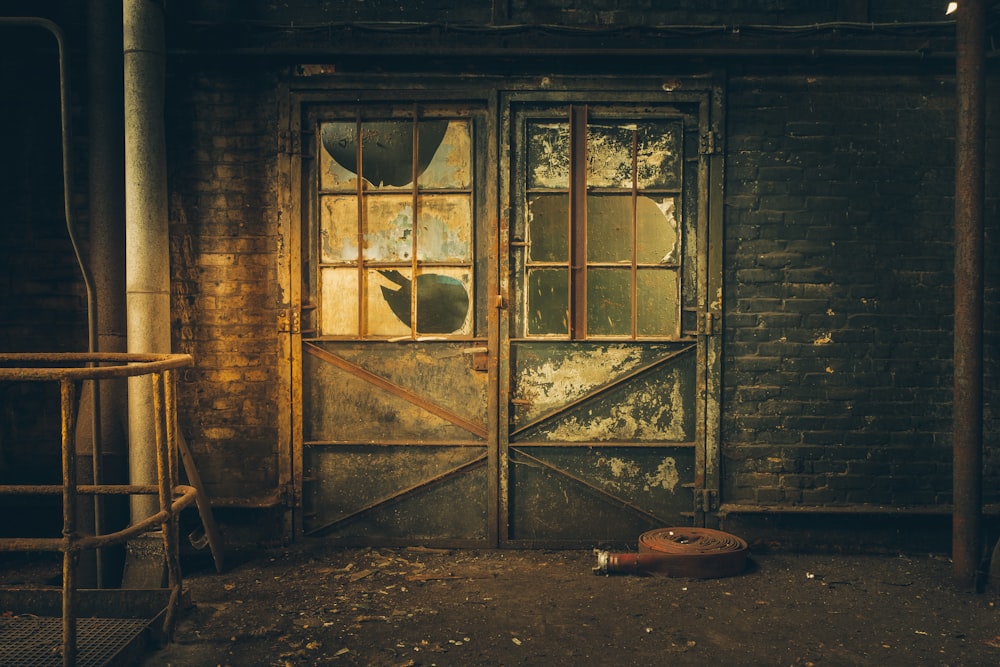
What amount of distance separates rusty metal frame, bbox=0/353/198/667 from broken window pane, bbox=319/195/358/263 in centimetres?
152

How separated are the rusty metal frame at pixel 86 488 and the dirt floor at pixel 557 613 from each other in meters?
0.56

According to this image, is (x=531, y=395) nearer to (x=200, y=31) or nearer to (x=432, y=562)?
(x=432, y=562)

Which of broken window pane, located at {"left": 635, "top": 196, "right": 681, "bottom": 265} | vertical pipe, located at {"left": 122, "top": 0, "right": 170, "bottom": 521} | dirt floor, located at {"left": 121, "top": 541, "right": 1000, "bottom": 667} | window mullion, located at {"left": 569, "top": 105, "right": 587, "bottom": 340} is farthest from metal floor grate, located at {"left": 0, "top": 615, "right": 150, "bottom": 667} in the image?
broken window pane, located at {"left": 635, "top": 196, "right": 681, "bottom": 265}

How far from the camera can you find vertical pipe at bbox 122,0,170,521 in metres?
4.00

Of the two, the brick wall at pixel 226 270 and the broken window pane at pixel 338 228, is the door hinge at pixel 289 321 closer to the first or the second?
the brick wall at pixel 226 270

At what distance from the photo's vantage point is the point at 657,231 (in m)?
4.66

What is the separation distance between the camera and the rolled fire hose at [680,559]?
4152 millimetres

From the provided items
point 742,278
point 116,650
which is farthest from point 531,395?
point 116,650

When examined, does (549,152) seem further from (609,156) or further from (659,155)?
(659,155)

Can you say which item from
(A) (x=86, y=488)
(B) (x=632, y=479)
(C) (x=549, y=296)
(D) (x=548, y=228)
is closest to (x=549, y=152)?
(D) (x=548, y=228)

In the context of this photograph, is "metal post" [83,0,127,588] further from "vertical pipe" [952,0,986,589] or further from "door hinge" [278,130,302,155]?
"vertical pipe" [952,0,986,589]

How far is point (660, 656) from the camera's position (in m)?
3.26

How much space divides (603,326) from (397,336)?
1355 mm

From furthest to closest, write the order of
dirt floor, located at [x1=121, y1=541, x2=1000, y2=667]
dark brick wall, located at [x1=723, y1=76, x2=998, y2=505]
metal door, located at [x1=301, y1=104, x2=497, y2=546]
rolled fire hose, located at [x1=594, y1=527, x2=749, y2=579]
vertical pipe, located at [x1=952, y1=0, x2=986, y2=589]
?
metal door, located at [x1=301, y1=104, x2=497, y2=546], dark brick wall, located at [x1=723, y1=76, x2=998, y2=505], rolled fire hose, located at [x1=594, y1=527, x2=749, y2=579], vertical pipe, located at [x1=952, y1=0, x2=986, y2=589], dirt floor, located at [x1=121, y1=541, x2=1000, y2=667]
